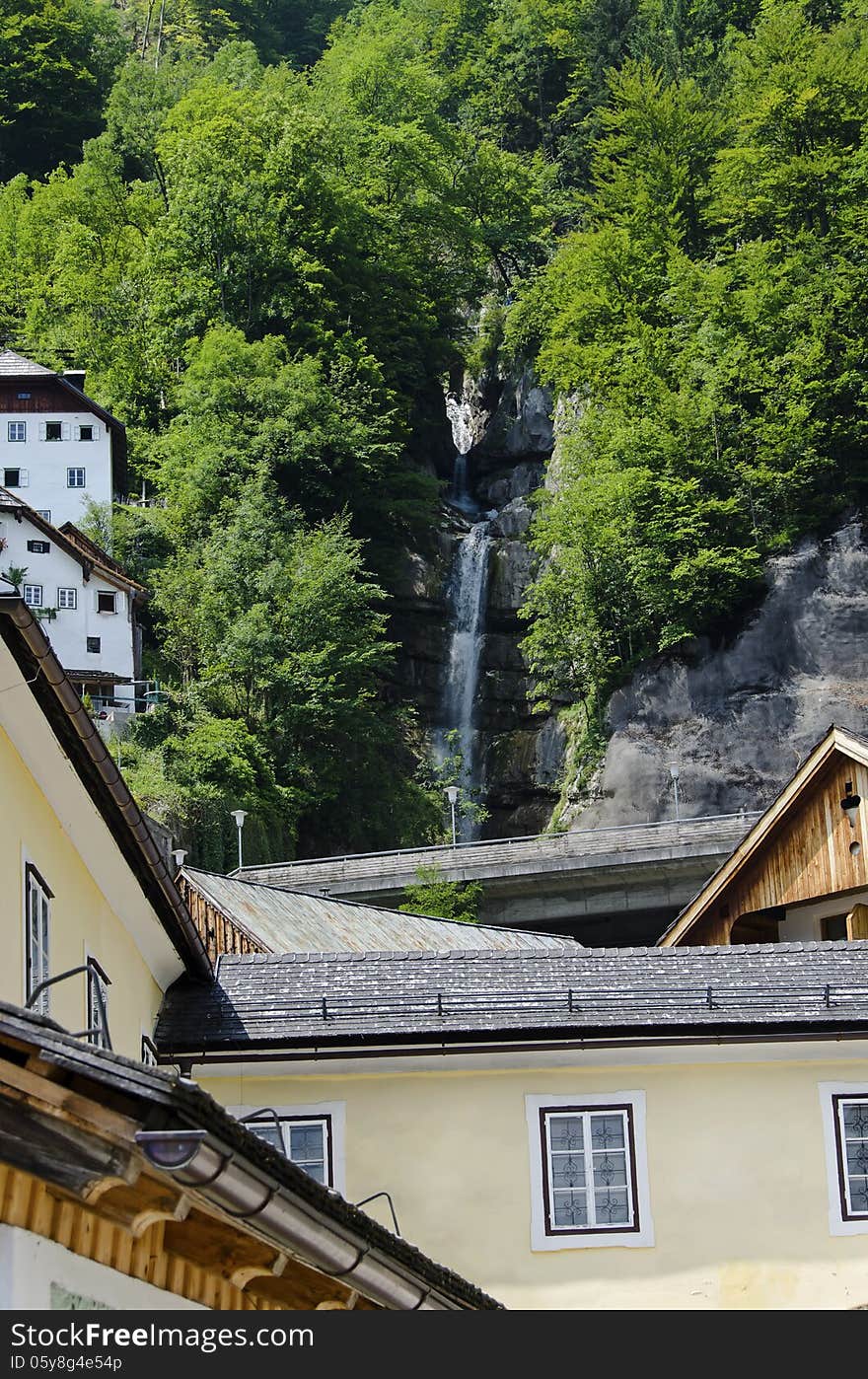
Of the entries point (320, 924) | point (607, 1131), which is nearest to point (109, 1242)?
point (607, 1131)

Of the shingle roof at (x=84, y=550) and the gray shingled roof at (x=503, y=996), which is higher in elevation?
the shingle roof at (x=84, y=550)

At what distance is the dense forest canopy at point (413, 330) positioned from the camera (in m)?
55.4

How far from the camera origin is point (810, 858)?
2173 cm

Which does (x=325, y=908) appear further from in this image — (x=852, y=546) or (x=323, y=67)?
(x=323, y=67)

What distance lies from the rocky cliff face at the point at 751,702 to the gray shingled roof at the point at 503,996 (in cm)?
3405

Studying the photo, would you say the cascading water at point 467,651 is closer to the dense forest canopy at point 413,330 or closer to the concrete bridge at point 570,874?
the dense forest canopy at point 413,330

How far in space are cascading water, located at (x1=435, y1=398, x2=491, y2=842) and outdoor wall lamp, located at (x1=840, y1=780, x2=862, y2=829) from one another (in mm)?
34464

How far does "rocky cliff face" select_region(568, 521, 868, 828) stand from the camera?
5028cm

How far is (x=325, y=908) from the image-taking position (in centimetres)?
2645

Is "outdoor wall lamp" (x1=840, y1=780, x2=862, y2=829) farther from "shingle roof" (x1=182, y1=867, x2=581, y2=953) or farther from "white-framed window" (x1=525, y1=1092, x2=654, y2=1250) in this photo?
"white-framed window" (x1=525, y1=1092, x2=654, y2=1250)

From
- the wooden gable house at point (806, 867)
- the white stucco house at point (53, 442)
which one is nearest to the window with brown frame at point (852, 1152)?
the wooden gable house at point (806, 867)

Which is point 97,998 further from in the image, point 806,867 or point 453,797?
point 453,797

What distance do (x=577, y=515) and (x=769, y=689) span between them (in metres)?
9.18

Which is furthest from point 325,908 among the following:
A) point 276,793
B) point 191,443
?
point 191,443
